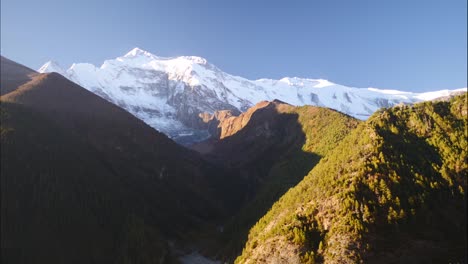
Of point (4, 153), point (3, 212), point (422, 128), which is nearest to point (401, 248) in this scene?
point (422, 128)

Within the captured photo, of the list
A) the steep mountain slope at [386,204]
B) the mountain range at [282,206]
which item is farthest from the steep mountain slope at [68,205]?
the steep mountain slope at [386,204]

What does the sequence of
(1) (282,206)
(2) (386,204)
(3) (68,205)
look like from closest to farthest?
(2) (386,204) → (1) (282,206) → (3) (68,205)

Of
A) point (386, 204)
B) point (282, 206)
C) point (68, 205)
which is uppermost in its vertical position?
point (386, 204)

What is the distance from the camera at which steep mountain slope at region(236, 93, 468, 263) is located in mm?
97438

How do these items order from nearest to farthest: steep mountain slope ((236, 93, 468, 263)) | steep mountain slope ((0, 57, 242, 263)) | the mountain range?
steep mountain slope ((236, 93, 468, 263)), the mountain range, steep mountain slope ((0, 57, 242, 263))

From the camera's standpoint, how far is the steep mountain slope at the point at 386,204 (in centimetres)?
9744

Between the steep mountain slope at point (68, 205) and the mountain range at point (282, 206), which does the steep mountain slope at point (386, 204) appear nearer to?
the mountain range at point (282, 206)

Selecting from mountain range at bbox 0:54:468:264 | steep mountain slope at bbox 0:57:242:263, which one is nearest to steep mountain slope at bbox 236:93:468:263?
mountain range at bbox 0:54:468:264

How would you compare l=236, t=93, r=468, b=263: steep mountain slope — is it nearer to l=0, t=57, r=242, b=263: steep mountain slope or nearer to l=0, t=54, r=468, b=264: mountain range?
l=0, t=54, r=468, b=264: mountain range

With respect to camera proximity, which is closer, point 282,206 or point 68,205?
point 282,206

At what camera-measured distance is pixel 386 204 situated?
10569 centimetres

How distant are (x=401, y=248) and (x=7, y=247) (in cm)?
11712

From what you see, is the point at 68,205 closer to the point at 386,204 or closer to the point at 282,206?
the point at 282,206

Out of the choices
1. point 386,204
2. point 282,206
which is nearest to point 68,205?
point 282,206
